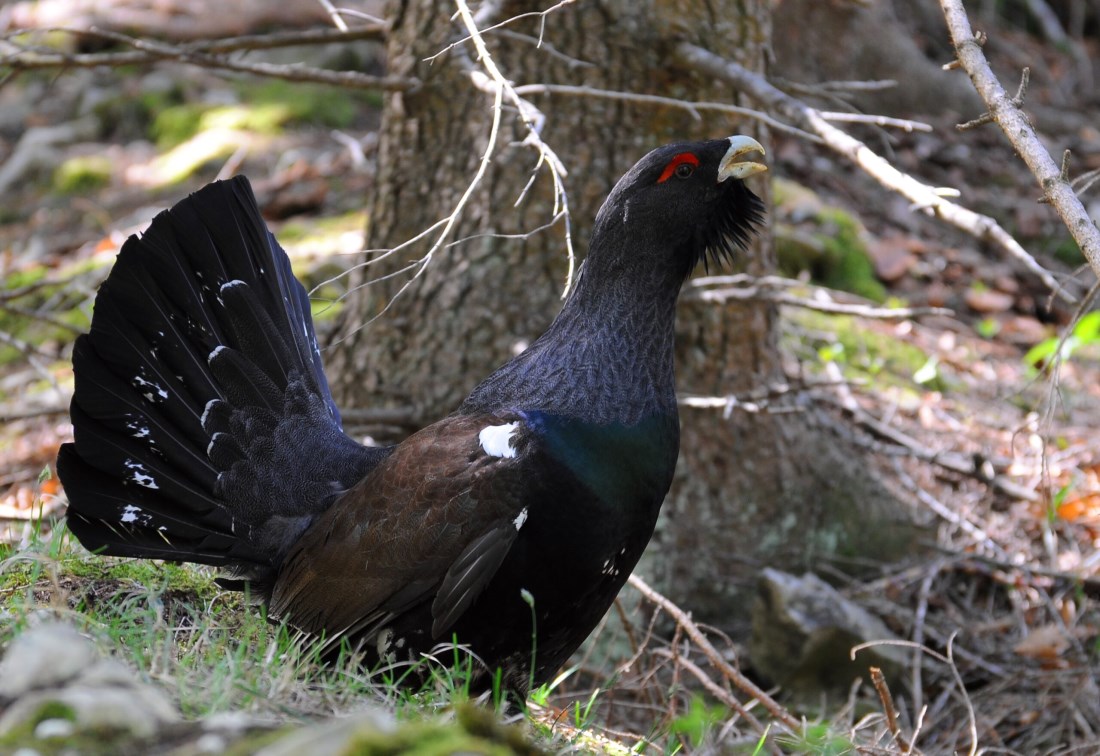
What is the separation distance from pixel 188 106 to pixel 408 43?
6.94m

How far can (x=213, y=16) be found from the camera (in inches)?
459

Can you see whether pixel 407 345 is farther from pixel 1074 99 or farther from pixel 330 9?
pixel 1074 99

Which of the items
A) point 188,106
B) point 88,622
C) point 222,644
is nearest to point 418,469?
point 222,644

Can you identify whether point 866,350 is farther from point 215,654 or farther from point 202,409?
point 215,654

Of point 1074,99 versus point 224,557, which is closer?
point 224,557

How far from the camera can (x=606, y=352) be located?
366 cm

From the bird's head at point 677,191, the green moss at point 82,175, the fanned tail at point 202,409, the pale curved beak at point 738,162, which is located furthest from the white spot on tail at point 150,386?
the green moss at point 82,175

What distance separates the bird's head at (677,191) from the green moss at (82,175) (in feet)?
27.5

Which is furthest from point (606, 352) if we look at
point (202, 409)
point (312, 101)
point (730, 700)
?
point (312, 101)

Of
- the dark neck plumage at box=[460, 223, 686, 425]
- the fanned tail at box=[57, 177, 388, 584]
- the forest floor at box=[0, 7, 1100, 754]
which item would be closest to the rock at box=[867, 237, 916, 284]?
the forest floor at box=[0, 7, 1100, 754]

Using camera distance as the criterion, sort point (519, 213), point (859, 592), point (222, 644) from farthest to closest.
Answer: point (859, 592) < point (519, 213) < point (222, 644)

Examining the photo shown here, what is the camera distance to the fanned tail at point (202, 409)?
154 inches

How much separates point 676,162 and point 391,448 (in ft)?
4.96

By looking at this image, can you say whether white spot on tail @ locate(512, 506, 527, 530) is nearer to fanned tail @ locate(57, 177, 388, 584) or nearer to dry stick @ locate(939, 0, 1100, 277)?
fanned tail @ locate(57, 177, 388, 584)
